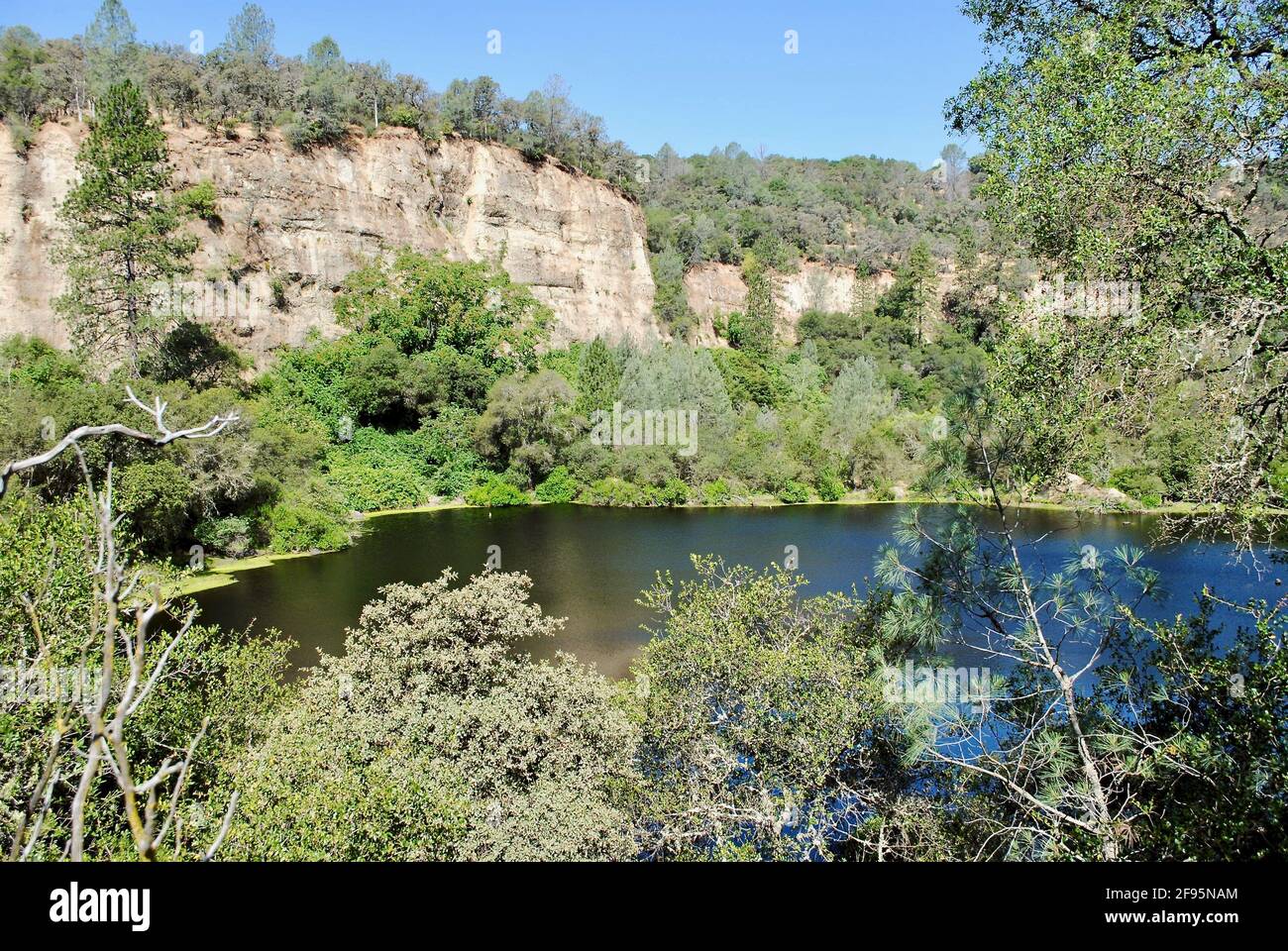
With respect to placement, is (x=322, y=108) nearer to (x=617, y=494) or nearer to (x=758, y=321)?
(x=617, y=494)

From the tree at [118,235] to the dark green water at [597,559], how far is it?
12879 mm

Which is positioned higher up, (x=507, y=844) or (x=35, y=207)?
(x=35, y=207)

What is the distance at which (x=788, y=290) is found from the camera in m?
66.3

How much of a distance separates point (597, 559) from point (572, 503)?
1349cm

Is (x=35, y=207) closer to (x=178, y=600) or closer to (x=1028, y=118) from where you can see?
(x=178, y=600)

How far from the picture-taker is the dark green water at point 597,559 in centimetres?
1886

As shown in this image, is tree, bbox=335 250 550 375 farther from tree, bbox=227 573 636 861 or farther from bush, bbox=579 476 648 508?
tree, bbox=227 573 636 861

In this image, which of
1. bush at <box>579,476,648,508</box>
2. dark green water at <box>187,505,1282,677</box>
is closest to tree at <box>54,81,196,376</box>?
dark green water at <box>187,505,1282,677</box>

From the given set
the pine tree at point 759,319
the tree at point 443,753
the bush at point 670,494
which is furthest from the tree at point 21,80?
the pine tree at point 759,319

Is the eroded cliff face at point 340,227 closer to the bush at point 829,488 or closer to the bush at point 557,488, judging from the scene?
the bush at point 557,488

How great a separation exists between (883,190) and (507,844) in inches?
3686

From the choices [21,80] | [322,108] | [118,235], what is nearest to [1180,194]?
[118,235]

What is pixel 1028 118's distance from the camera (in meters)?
6.46
